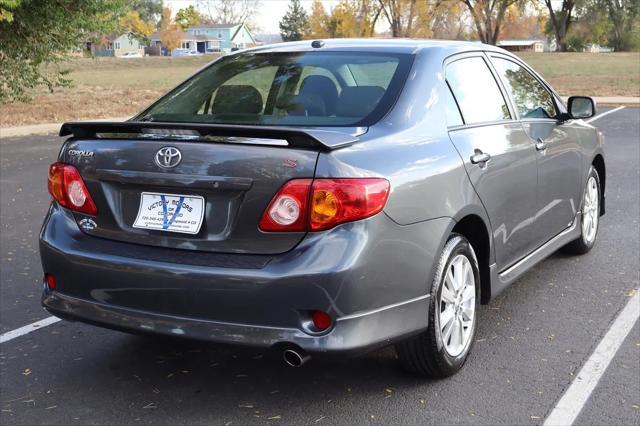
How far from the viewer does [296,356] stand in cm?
326

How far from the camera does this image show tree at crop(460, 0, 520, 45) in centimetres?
7019

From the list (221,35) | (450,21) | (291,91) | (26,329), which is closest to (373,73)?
(291,91)

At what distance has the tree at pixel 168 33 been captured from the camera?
128 meters

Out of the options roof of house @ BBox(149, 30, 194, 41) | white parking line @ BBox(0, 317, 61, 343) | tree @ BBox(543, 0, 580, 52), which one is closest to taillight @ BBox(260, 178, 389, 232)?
white parking line @ BBox(0, 317, 61, 343)

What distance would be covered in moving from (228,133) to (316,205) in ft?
1.66

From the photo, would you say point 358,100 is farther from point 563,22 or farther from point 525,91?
point 563,22

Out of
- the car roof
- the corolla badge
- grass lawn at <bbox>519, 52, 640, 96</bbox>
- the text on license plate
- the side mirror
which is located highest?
the car roof

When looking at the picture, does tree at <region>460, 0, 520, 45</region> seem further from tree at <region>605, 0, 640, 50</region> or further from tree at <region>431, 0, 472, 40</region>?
tree at <region>605, 0, 640, 50</region>

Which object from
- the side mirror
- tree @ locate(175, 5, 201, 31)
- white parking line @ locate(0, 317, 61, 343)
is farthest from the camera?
tree @ locate(175, 5, 201, 31)

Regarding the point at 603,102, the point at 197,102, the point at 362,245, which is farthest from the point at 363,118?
the point at 603,102

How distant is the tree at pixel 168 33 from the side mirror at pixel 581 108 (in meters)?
127

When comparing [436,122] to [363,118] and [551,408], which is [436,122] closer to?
[363,118]

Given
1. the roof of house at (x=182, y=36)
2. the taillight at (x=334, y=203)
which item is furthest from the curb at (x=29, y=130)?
the roof of house at (x=182, y=36)

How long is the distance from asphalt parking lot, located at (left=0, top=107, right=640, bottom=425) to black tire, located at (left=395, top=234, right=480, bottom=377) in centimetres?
8
